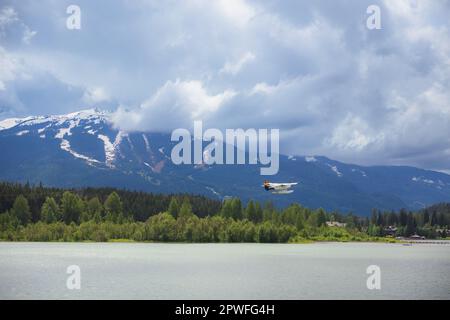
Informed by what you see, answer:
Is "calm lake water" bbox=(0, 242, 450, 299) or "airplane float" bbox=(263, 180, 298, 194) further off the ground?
"airplane float" bbox=(263, 180, 298, 194)

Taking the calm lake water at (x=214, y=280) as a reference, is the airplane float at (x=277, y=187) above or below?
A: above

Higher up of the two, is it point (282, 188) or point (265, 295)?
point (282, 188)

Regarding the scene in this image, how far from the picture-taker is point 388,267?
130 metres

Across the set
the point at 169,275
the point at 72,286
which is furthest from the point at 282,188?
the point at 72,286

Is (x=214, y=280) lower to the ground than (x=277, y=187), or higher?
lower

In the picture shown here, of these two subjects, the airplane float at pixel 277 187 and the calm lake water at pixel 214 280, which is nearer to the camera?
the calm lake water at pixel 214 280

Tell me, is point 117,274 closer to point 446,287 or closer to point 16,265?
point 16,265

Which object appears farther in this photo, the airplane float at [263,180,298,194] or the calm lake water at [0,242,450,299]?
the airplane float at [263,180,298,194]

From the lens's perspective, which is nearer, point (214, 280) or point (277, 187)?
point (214, 280)
